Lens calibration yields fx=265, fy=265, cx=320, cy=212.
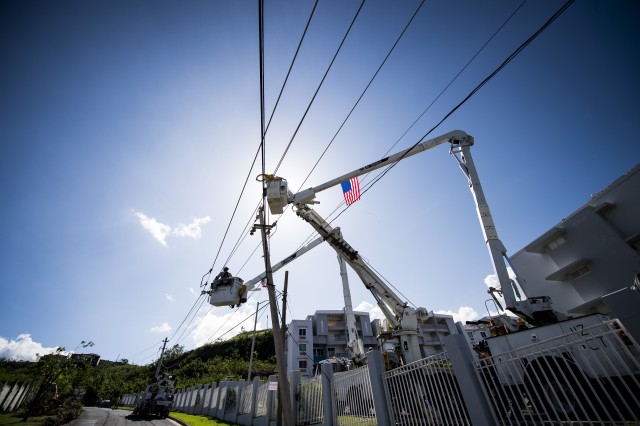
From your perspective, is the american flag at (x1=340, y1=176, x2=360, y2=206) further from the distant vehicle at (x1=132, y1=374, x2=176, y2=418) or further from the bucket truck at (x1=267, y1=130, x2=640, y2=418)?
the distant vehicle at (x1=132, y1=374, x2=176, y2=418)

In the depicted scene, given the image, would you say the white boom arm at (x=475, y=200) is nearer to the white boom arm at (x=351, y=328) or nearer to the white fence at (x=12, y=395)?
the white boom arm at (x=351, y=328)

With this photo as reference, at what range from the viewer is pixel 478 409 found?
17.8 feet

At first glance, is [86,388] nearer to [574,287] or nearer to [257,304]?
[257,304]

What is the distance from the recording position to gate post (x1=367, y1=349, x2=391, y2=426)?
7535 millimetres

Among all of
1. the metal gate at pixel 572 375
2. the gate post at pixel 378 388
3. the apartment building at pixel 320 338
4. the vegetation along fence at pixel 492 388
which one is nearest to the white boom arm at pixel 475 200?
the vegetation along fence at pixel 492 388

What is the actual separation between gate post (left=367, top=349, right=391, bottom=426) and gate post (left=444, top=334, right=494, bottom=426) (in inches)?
108

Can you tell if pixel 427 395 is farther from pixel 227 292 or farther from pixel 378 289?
pixel 378 289

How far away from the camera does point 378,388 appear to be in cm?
785

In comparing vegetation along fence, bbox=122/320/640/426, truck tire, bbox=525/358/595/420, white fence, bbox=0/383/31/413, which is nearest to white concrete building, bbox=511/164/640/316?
vegetation along fence, bbox=122/320/640/426

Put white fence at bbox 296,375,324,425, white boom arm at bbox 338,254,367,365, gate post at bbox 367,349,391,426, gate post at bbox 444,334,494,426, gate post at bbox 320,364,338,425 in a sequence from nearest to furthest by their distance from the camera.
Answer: gate post at bbox 444,334,494,426, gate post at bbox 367,349,391,426, gate post at bbox 320,364,338,425, white fence at bbox 296,375,324,425, white boom arm at bbox 338,254,367,365

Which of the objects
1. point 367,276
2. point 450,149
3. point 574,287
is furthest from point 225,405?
point 574,287

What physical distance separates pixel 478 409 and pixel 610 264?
71.7 feet

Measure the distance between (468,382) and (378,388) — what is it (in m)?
3.05

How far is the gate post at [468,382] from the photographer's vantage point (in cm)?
538
